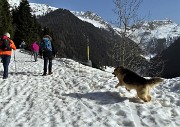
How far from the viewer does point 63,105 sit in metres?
10.7

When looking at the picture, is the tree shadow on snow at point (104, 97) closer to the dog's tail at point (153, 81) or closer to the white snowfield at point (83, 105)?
the white snowfield at point (83, 105)

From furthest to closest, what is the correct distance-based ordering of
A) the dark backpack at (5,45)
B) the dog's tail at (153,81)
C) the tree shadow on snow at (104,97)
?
the dark backpack at (5,45)
the tree shadow on snow at (104,97)
the dog's tail at (153,81)

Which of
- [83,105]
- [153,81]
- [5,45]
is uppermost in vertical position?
[5,45]

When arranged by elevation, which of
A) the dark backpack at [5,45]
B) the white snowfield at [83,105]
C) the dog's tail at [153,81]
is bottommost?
the white snowfield at [83,105]

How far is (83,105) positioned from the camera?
415 inches

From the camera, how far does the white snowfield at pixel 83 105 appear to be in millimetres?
8742

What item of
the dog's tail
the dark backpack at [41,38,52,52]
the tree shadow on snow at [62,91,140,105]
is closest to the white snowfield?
the tree shadow on snow at [62,91,140,105]

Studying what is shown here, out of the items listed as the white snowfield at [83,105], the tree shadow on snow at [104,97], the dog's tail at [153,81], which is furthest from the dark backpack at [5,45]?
the dog's tail at [153,81]

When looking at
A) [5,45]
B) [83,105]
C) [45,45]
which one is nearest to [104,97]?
[83,105]

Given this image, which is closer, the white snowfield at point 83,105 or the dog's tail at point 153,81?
the white snowfield at point 83,105

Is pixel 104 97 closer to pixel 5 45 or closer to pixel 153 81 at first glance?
pixel 153 81

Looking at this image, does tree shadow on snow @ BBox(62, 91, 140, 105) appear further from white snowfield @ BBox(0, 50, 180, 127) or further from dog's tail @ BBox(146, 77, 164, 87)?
dog's tail @ BBox(146, 77, 164, 87)

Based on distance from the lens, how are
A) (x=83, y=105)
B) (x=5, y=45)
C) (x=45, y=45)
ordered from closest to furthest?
(x=83, y=105)
(x=5, y=45)
(x=45, y=45)

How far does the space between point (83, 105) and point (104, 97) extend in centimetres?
126
